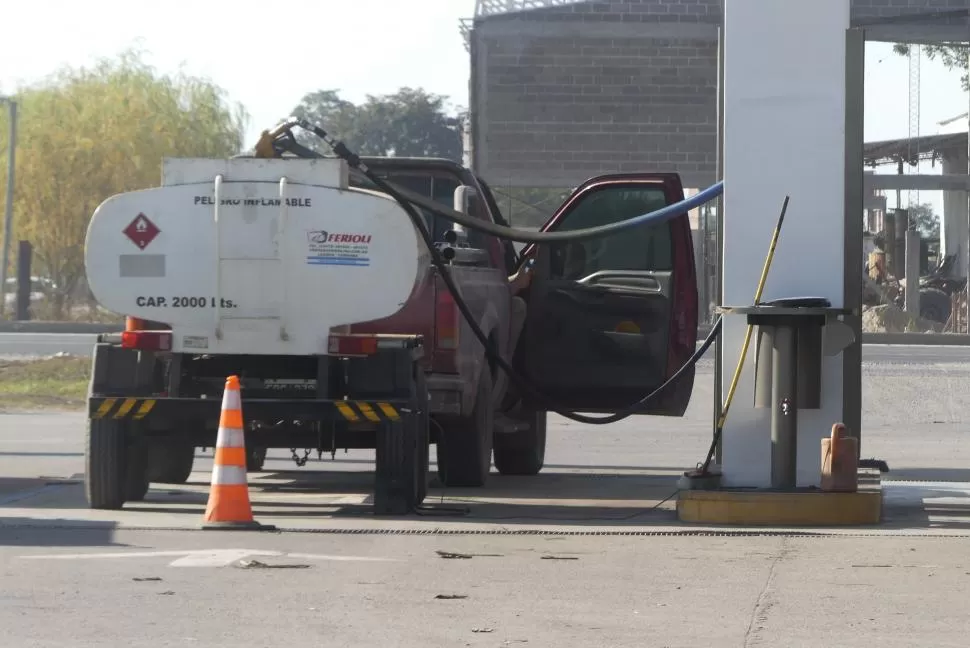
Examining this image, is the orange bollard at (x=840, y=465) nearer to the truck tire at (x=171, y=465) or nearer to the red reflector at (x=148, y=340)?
the red reflector at (x=148, y=340)

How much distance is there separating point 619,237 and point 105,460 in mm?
4266

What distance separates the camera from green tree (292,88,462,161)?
3575 inches

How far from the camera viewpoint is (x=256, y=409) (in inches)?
398

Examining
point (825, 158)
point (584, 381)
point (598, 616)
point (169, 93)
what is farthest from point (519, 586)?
point (169, 93)

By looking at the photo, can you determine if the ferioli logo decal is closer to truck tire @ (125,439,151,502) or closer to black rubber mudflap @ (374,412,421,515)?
black rubber mudflap @ (374,412,421,515)

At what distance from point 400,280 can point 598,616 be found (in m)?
3.53

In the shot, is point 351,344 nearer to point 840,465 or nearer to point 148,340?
point 148,340

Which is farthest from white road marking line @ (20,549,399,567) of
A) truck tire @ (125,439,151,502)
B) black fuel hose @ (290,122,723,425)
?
black fuel hose @ (290,122,723,425)

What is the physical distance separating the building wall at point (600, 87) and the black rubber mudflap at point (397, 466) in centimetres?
3294

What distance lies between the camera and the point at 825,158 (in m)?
10.2

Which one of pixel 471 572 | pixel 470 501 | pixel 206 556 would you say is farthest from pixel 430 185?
pixel 471 572

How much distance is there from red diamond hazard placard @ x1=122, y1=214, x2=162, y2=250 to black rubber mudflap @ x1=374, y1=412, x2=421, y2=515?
174cm

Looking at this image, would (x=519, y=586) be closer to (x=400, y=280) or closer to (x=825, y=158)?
(x=400, y=280)

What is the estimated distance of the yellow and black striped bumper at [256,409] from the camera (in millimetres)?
10047
